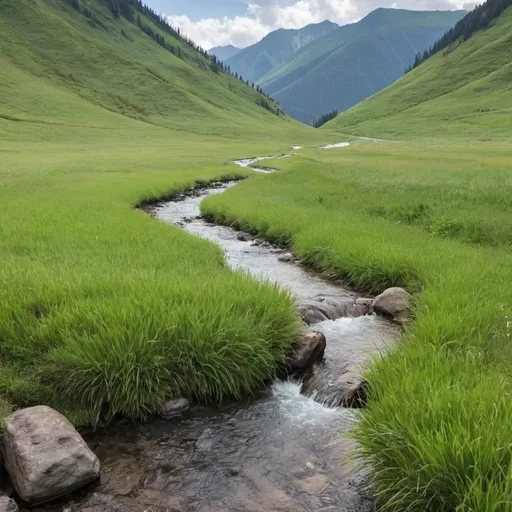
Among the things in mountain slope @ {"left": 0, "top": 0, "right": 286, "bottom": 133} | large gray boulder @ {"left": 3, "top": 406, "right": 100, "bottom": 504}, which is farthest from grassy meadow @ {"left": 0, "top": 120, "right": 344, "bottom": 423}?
mountain slope @ {"left": 0, "top": 0, "right": 286, "bottom": 133}

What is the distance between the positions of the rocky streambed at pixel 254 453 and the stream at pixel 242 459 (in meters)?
0.01

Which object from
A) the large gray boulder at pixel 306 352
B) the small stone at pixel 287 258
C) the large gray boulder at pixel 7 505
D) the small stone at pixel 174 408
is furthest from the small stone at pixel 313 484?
the small stone at pixel 287 258

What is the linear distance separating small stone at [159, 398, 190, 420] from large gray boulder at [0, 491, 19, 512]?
8.13 feet

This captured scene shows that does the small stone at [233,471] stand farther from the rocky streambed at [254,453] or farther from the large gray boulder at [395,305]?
the large gray boulder at [395,305]

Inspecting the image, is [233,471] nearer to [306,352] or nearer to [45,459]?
[45,459]

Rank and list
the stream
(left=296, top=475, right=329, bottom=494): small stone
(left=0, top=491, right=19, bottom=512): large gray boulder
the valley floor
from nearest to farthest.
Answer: the valley floor < (left=0, top=491, right=19, bottom=512): large gray boulder < the stream < (left=296, top=475, right=329, bottom=494): small stone

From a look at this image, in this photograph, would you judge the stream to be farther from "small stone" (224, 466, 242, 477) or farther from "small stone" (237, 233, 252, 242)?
"small stone" (237, 233, 252, 242)

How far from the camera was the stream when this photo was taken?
19.6 ft

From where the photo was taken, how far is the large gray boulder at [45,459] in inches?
231

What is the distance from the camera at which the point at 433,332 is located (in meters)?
8.83

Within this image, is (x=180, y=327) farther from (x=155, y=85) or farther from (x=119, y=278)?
(x=155, y=85)

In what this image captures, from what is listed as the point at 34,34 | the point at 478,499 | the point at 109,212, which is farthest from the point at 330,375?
the point at 34,34

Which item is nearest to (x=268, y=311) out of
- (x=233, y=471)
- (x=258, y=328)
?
(x=258, y=328)

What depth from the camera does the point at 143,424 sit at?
298 inches
